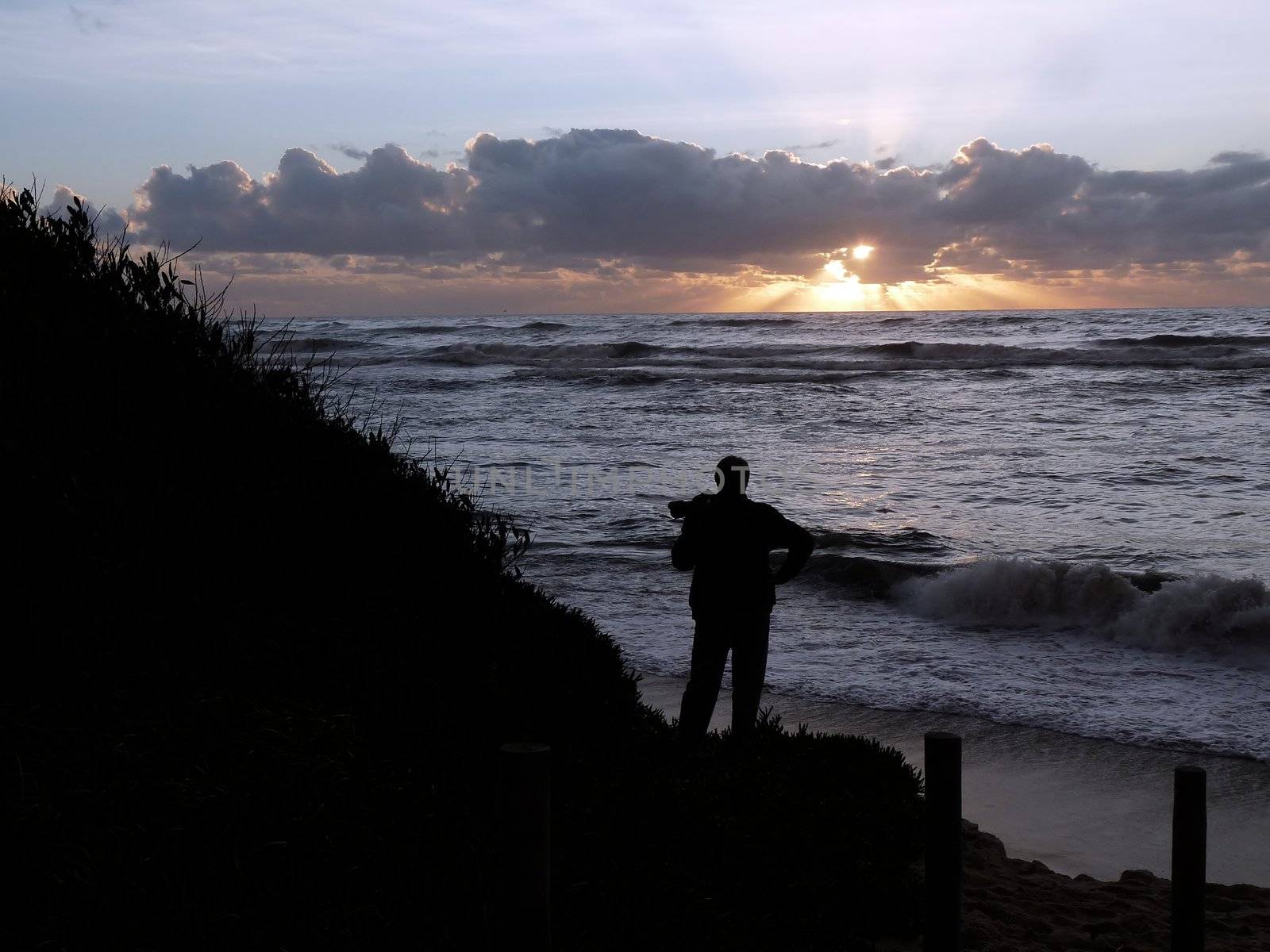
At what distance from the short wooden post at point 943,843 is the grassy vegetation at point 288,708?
815 millimetres

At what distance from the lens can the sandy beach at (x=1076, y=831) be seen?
5.11 meters

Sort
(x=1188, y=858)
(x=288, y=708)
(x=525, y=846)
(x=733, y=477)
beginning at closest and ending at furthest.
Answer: (x=525, y=846) → (x=1188, y=858) → (x=288, y=708) → (x=733, y=477)

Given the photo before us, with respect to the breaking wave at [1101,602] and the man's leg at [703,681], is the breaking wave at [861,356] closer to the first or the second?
the breaking wave at [1101,602]

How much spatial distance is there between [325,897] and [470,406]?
31.8 meters

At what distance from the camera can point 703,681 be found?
21.7 feet

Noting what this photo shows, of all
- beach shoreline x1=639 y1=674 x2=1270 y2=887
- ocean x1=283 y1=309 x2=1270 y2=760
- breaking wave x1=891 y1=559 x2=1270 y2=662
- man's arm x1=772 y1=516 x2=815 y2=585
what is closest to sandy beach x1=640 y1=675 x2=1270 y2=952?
beach shoreline x1=639 y1=674 x2=1270 y2=887

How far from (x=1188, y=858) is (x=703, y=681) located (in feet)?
11.0

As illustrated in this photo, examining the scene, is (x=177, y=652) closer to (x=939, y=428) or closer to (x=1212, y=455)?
(x=1212, y=455)

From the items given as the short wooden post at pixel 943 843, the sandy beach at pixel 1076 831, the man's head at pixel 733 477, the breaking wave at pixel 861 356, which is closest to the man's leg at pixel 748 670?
the man's head at pixel 733 477

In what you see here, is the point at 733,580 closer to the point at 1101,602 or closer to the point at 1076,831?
the point at 1076,831

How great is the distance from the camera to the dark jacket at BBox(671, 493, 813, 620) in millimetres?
6543

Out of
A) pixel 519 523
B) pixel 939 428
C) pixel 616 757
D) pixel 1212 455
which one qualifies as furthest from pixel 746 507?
pixel 939 428

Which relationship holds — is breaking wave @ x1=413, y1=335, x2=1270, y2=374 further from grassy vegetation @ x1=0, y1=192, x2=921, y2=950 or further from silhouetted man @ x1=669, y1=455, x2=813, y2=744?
grassy vegetation @ x1=0, y1=192, x2=921, y2=950

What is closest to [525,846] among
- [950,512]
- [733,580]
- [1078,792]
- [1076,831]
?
[733,580]
